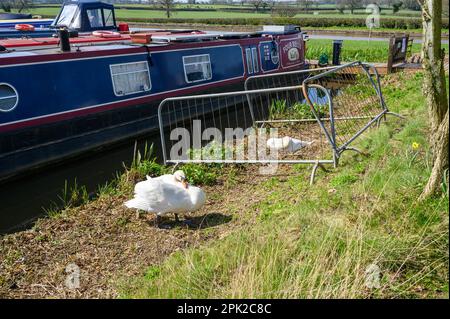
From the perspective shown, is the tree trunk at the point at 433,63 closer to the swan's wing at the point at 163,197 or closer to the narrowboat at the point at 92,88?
the swan's wing at the point at 163,197

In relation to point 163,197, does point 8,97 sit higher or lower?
higher

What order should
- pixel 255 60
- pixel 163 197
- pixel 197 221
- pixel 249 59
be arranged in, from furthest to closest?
pixel 255 60
pixel 249 59
pixel 197 221
pixel 163 197

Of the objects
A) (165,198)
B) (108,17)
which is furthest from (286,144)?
(108,17)

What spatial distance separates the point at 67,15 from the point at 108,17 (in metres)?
1.23

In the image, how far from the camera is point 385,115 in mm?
8156

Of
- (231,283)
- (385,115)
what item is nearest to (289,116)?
(385,115)

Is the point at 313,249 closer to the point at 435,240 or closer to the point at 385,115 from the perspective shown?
the point at 435,240

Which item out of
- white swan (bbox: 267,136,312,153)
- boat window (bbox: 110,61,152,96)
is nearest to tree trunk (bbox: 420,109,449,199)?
white swan (bbox: 267,136,312,153)

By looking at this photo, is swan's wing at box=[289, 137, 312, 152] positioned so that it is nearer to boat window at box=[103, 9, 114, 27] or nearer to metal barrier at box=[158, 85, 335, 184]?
metal barrier at box=[158, 85, 335, 184]

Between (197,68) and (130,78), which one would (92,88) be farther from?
(197,68)

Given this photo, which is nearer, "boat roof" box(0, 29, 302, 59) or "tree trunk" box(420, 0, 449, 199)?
"tree trunk" box(420, 0, 449, 199)

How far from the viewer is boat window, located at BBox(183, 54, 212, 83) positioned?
1195cm

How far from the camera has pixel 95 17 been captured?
14.1 metres

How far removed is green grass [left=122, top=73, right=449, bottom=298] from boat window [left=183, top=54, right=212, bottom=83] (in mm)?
7908
